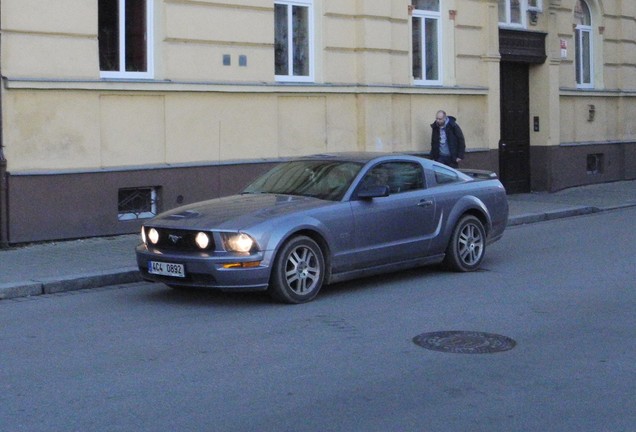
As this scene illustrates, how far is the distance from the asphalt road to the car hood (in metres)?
0.79

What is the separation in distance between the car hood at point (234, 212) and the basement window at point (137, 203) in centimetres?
431

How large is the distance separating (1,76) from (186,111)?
2.93 meters

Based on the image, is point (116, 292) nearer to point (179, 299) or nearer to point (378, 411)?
point (179, 299)

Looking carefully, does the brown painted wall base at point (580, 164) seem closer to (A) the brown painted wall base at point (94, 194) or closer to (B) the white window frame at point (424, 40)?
(B) the white window frame at point (424, 40)

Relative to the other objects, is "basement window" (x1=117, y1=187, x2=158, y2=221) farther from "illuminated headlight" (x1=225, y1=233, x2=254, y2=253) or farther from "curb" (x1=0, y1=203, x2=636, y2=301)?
"illuminated headlight" (x1=225, y1=233, x2=254, y2=253)

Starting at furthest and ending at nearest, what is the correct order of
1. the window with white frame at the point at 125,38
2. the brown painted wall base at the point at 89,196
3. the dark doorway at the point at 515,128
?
1. the dark doorway at the point at 515,128
2. the window with white frame at the point at 125,38
3. the brown painted wall base at the point at 89,196

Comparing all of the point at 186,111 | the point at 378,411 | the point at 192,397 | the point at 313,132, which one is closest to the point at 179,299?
the point at 192,397

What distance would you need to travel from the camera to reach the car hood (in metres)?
9.94

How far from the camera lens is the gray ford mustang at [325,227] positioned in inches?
388

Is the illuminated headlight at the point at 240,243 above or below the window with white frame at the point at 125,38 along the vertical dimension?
below

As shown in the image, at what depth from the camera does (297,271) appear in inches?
400

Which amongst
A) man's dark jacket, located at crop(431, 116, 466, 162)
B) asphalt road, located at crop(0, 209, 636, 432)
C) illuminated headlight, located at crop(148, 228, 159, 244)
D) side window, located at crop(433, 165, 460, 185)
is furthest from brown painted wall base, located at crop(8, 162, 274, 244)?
side window, located at crop(433, 165, 460, 185)

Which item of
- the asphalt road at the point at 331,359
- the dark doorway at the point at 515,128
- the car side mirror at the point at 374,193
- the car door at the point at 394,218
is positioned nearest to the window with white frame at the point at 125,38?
the asphalt road at the point at 331,359

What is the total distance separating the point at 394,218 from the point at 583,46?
15.0 metres
